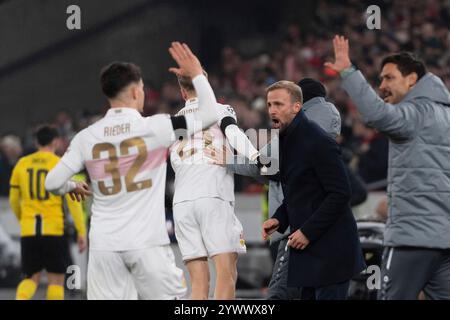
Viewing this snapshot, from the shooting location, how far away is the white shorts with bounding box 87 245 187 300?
709cm

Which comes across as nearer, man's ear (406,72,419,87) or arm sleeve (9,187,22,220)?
man's ear (406,72,419,87)

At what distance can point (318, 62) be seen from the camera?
19.7 metres

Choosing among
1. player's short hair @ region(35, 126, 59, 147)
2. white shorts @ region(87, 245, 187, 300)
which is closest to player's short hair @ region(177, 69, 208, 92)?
white shorts @ region(87, 245, 187, 300)

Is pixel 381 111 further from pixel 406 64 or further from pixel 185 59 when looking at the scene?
pixel 185 59

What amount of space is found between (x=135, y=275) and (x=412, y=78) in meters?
2.33

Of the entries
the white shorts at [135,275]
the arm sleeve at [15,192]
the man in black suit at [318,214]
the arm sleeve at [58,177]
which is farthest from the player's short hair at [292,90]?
the arm sleeve at [15,192]

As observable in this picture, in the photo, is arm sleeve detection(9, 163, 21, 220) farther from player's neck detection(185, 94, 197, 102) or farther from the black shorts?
player's neck detection(185, 94, 197, 102)

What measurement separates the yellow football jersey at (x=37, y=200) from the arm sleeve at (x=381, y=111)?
5.53 m

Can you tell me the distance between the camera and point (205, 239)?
8.81 metres

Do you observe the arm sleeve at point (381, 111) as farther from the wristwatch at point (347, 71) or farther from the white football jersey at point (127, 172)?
the white football jersey at point (127, 172)

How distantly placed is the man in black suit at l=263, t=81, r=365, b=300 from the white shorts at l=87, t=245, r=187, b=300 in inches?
38.0

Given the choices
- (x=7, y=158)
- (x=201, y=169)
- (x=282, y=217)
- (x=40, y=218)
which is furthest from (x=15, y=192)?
(x=282, y=217)
